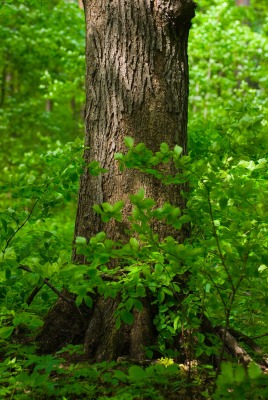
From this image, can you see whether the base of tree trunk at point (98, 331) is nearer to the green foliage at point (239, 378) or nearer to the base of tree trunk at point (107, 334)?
the base of tree trunk at point (107, 334)

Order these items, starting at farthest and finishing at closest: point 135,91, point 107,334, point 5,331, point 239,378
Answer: point 135,91, point 107,334, point 5,331, point 239,378

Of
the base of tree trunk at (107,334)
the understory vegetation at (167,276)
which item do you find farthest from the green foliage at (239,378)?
the base of tree trunk at (107,334)

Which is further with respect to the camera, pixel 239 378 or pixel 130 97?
pixel 130 97

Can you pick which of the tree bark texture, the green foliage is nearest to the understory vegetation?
the green foliage

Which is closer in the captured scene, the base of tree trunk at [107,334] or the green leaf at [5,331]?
the green leaf at [5,331]

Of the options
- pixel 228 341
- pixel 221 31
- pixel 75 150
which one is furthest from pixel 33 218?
pixel 221 31

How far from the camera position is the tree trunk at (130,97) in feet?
10.1

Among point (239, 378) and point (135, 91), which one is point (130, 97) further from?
point (239, 378)

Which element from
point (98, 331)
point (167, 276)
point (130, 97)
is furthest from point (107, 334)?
point (130, 97)

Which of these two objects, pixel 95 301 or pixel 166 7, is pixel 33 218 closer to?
pixel 95 301

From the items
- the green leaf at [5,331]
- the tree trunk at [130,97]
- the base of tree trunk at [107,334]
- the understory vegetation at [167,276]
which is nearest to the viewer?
the understory vegetation at [167,276]

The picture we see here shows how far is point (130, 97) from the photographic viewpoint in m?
3.13

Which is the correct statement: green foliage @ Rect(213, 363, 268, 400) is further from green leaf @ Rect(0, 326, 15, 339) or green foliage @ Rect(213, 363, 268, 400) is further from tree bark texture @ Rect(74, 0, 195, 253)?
tree bark texture @ Rect(74, 0, 195, 253)

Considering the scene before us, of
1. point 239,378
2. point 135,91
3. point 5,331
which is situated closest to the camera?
point 239,378
